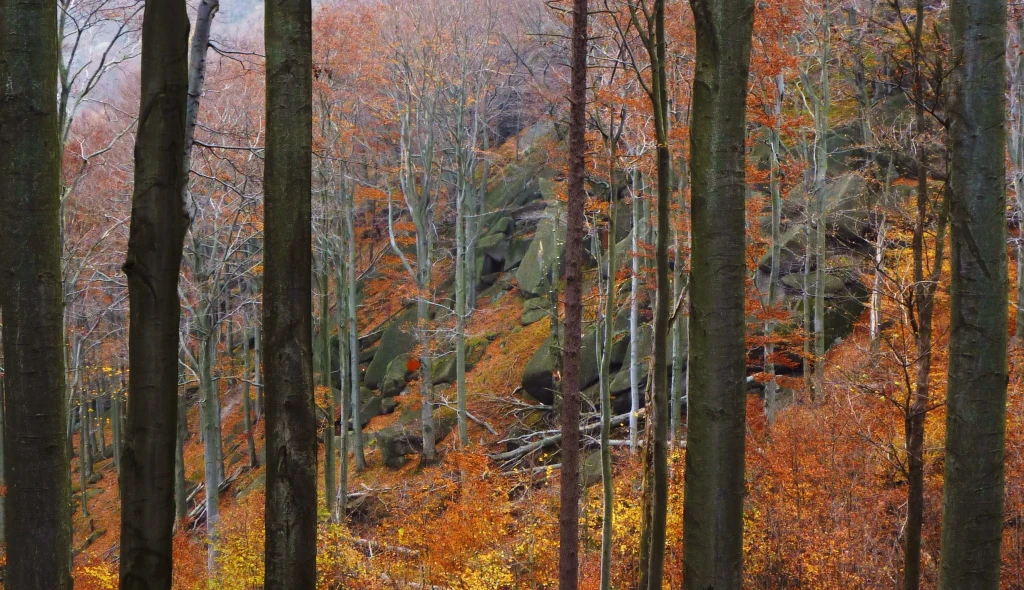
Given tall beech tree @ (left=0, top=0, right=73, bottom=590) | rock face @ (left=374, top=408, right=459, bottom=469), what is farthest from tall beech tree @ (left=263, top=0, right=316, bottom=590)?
rock face @ (left=374, top=408, right=459, bottom=469)

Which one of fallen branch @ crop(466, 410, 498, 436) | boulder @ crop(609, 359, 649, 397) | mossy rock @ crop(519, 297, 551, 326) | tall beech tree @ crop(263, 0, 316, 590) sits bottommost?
fallen branch @ crop(466, 410, 498, 436)

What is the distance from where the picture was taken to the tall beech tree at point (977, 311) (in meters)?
3.23

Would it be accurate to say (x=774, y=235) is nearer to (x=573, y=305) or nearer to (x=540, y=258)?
(x=573, y=305)

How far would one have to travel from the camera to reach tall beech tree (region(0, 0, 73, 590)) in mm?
3002

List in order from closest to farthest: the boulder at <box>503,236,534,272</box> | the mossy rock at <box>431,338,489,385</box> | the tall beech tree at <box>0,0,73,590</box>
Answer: the tall beech tree at <box>0,0,73,590</box>
the mossy rock at <box>431,338,489,385</box>
the boulder at <box>503,236,534,272</box>

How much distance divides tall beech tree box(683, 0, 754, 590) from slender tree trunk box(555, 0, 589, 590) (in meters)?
3.25

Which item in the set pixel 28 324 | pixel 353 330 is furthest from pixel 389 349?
pixel 28 324

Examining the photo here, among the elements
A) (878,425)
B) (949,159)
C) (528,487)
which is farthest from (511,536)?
(949,159)

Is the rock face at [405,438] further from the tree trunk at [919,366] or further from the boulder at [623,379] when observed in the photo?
the tree trunk at [919,366]

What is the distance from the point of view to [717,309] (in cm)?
329

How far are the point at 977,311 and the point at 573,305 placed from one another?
387cm

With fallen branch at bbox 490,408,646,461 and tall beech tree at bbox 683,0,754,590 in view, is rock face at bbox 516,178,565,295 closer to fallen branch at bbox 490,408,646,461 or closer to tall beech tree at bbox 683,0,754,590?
fallen branch at bbox 490,408,646,461

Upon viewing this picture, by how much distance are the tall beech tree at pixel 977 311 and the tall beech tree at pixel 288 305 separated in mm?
3244

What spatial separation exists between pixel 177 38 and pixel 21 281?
5.07ft
